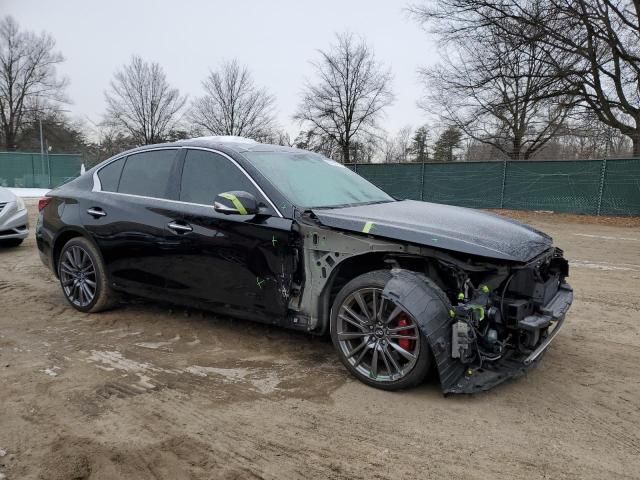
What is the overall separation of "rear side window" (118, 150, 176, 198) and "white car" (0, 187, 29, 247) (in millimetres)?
4879

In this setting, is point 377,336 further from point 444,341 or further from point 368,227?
point 368,227

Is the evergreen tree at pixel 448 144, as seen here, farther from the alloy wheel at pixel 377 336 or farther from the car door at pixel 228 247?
the alloy wheel at pixel 377 336

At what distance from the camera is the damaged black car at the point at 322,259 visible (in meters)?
3.03

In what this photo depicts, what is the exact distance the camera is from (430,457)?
2.50 meters

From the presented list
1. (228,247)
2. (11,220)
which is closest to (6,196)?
(11,220)

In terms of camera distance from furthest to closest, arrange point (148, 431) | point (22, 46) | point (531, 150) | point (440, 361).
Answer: point (22, 46), point (531, 150), point (440, 361), point (148, 431)

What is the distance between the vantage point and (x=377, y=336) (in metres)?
3.20

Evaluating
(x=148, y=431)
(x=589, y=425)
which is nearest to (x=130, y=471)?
(x=148, y=431)

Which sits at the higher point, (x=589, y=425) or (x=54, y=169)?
(x=54, y=169)

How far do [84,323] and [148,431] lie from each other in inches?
89.3

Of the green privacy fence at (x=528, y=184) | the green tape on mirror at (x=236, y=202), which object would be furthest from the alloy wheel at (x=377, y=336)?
the green privacy fence at (x=528, y=184)

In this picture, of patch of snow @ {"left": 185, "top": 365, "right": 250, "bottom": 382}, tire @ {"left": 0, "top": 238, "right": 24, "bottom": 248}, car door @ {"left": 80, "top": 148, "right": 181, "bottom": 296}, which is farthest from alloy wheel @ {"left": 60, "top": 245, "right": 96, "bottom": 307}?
tire @ {"left": 0, "top": 238, "right": 24, "bottom": 248}

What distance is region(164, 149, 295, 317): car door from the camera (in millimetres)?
3578

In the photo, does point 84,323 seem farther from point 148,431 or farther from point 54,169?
point 54,169
